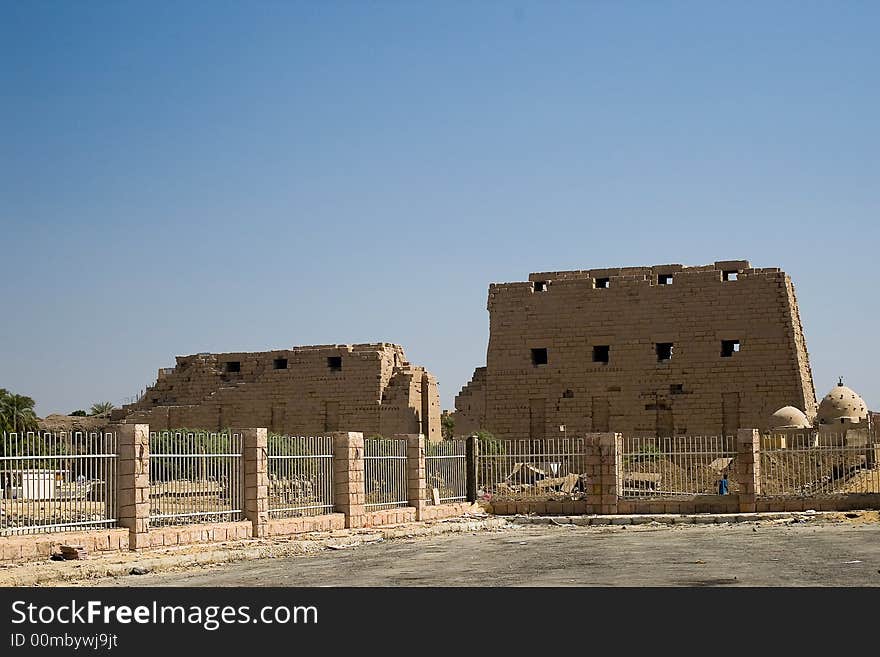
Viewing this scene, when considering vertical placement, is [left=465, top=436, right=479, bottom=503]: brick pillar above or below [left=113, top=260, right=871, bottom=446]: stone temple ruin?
below

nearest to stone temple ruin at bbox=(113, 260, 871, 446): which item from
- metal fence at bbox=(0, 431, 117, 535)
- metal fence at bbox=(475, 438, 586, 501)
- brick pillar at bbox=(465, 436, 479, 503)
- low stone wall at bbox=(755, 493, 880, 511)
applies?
metal fence at bbox=(475, 438, 586, 501)

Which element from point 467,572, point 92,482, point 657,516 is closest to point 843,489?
point 657,516

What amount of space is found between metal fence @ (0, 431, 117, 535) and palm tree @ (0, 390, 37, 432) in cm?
2472

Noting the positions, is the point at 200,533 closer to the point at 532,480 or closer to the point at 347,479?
the point at 347,479

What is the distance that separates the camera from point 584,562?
14992 mm

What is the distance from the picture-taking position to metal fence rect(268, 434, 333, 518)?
19.8 m

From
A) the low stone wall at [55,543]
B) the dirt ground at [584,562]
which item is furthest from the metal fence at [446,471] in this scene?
the low stone wall at [55,543]

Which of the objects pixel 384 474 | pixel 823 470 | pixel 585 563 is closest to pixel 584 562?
pixel 585 563

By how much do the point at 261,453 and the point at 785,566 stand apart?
27.1 feet

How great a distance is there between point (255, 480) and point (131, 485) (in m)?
2.69

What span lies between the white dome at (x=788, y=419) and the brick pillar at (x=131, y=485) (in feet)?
75.5

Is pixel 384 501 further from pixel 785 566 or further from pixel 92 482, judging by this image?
pixel 785 566

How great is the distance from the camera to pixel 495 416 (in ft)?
136

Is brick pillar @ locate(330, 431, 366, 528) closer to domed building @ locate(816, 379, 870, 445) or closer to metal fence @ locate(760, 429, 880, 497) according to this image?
metal fence @ locate(760, 429, 880, 497)
